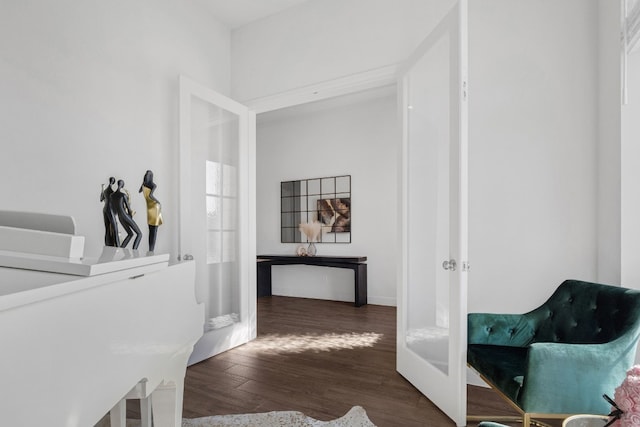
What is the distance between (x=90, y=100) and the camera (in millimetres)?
2389

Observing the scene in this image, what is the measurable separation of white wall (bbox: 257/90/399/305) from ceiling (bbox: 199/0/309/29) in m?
2.05

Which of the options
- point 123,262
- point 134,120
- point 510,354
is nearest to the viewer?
point 123,262

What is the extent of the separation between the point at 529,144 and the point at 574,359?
4.70ft

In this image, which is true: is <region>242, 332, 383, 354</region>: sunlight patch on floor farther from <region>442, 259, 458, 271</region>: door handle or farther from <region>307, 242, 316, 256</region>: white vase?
<region>307, 242, 316, 256</region>: white vase

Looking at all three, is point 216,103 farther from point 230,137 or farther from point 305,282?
point 305,282

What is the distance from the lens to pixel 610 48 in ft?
6.82

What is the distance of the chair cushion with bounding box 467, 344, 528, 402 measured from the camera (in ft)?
5.47

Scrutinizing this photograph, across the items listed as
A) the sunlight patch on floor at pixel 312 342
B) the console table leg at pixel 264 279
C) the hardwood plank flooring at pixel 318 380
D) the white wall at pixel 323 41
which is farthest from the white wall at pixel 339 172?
the white wall at pixel 323 41

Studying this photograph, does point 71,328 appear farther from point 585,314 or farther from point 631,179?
point 631,179

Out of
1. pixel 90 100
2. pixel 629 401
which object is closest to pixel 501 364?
pixel 629 401

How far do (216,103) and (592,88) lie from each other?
2913mm

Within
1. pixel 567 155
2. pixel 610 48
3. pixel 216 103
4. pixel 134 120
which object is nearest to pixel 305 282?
pixel 216 103

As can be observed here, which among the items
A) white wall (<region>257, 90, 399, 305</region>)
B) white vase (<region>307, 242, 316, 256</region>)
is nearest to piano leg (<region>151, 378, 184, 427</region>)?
white wall (<region>257, 90, 399, 305</region>)

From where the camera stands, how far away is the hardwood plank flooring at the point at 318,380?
220cm
